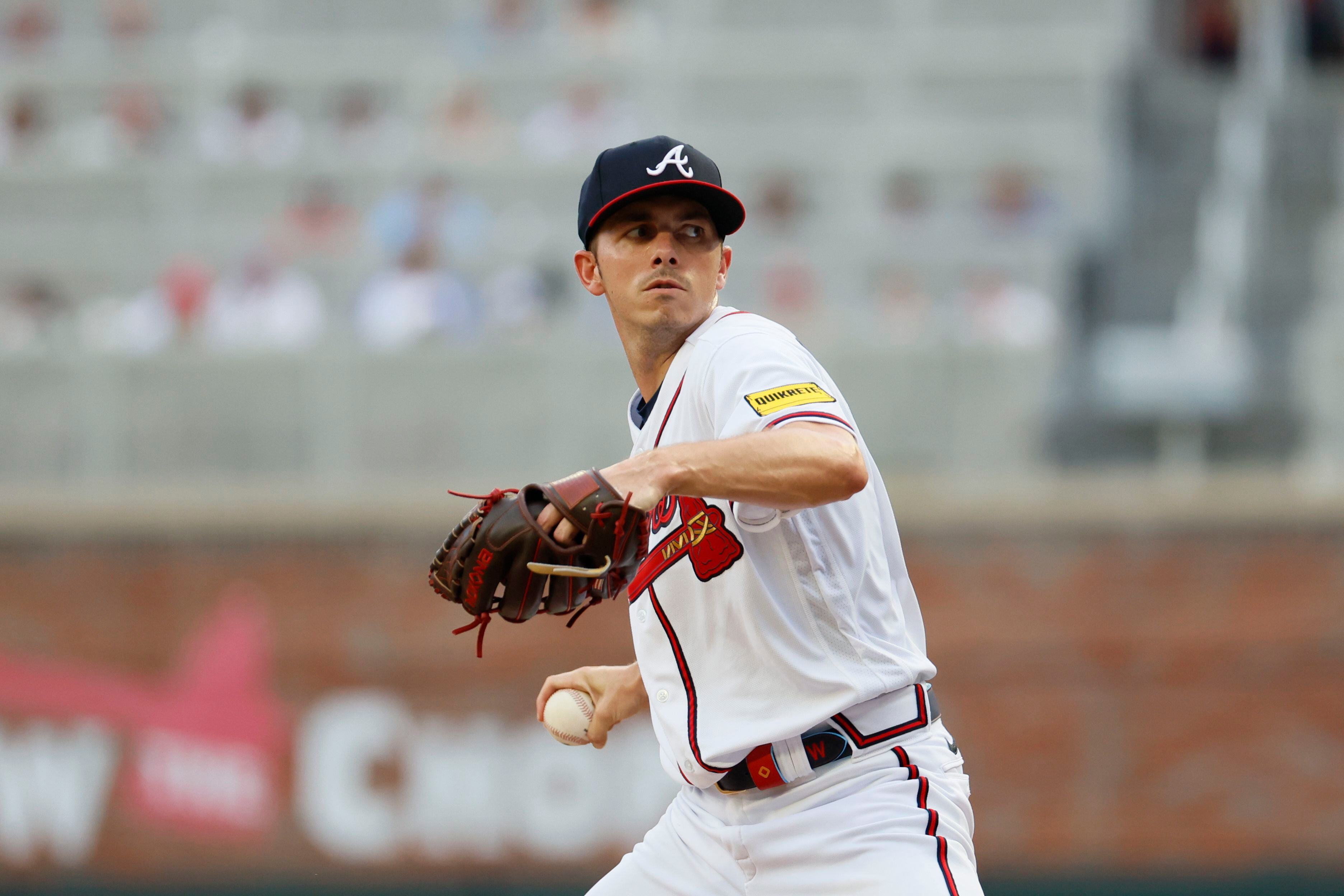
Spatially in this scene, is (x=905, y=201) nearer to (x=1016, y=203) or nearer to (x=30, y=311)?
(x=1016, y=203)

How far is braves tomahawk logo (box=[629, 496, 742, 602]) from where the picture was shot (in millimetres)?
3287

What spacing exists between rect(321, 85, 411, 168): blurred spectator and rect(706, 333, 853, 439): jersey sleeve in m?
8.58

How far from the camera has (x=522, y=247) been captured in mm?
10641

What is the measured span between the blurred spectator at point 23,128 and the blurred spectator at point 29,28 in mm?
921

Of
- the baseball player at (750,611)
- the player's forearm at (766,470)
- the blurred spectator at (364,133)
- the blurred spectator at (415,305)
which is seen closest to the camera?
the player's forearm at (766,470)

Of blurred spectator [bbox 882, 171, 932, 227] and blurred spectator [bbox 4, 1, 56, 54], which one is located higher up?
blurred spectator [bbox 4, 1, 56, 54]

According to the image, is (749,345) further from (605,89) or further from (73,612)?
(605,89)

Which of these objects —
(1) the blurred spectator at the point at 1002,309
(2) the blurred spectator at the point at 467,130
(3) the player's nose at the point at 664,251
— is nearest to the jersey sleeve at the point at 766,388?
(3) the player's nose at the point at 664,251

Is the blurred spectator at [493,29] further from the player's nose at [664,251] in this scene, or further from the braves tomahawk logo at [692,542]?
the braves tomahawk logo at [692,542]

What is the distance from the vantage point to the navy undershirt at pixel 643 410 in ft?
11.6

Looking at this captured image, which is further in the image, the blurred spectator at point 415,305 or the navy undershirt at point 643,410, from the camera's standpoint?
the blurred spectator at point 415,305

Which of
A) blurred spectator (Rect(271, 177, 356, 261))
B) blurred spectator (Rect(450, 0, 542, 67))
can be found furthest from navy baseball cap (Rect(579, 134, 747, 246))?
blurred spectator (Rect(450, 0, 542, 67))

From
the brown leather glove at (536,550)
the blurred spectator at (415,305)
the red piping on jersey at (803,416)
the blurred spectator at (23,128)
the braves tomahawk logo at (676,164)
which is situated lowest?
the brown leather glove at (536,550)

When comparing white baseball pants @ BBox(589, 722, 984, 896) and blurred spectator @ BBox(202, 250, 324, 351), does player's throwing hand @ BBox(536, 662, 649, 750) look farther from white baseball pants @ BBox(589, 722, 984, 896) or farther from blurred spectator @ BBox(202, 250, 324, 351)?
blurred spectator @ BBox(202, 250, 324, 351)
